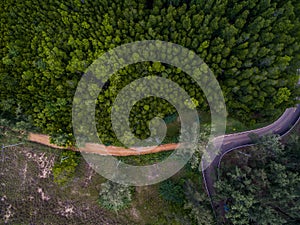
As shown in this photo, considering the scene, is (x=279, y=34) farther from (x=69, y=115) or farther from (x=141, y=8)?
(x=69, y=115)

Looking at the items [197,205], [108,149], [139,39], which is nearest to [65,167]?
[108,149]

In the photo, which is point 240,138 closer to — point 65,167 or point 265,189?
point 265,189

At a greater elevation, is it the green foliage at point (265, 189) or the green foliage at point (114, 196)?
the green foliage at point (265, 189)

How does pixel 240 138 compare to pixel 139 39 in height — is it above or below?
below

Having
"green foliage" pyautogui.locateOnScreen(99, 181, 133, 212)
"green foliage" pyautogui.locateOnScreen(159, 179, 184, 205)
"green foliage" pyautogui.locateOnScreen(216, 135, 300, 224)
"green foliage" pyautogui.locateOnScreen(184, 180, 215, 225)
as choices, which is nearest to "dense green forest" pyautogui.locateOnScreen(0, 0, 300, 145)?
"green foliage" pyautogui.locateOnScreen(216, 135, 300, 224)

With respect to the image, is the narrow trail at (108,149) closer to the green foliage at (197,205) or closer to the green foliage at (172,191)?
the green foliage at (172,191)

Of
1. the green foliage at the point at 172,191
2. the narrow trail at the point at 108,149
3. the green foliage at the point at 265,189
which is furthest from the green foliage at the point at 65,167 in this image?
the green foliage at the point at 265,189

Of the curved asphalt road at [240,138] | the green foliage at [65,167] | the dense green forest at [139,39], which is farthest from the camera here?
the curved asphalt road at [240,138]
